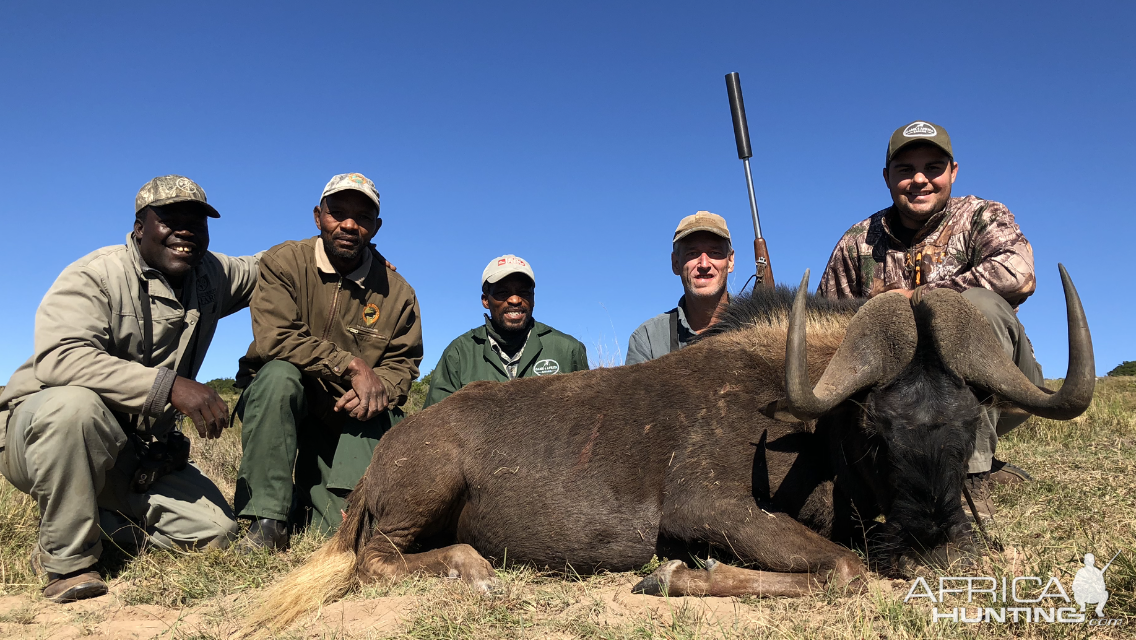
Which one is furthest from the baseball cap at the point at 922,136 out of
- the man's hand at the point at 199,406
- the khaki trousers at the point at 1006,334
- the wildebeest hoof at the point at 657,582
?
the man's hand at the point at 199,406

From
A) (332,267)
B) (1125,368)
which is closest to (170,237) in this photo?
(332,267)

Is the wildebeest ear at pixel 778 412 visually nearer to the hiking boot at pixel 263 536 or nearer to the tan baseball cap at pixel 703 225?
the tan baseball cap at pixel 703 225

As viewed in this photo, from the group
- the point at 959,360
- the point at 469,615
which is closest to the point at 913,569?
the point at 959,360

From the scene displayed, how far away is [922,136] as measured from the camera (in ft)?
17.5

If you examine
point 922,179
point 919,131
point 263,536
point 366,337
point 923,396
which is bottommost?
point 263,536

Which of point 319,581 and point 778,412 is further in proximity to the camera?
point 319,581

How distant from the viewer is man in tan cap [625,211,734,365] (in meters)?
6.23

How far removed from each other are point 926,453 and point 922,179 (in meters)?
2.85

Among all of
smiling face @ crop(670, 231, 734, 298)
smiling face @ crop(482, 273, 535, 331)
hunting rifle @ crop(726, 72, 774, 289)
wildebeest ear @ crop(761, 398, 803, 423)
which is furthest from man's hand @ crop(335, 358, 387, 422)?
hunting rifle @ crop(726, 72, 774, 289)

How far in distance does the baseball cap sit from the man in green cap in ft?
10.1

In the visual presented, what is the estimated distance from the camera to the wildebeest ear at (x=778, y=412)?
362 cm

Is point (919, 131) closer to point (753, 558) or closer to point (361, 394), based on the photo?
point (753, 558)

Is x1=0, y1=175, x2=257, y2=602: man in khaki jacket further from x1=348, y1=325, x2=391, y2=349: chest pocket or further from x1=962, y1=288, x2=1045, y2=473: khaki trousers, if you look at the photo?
x1=962, y1=288, x2=1045, y2=473: khaki trousers

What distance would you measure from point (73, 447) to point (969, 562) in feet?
16.3
